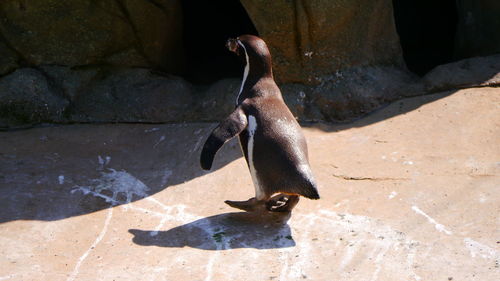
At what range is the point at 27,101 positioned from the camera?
6160 millimetres

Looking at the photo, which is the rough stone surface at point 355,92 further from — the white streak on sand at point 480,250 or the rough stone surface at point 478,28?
the white streak on sand at point 480,250

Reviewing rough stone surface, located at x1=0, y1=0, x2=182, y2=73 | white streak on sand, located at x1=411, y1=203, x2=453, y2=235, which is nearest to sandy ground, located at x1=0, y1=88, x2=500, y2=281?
white streak on sand, located at x1=411, y1=203, x2=453, y2=235

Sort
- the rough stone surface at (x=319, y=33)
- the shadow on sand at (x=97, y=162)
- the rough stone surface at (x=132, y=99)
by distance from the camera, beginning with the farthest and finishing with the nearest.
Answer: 1. the rough stone surface at (x=132, y=99)
2. the rough stone surface at (x=319, y=33)
3. the shadow on sand at (x=97, y=162)

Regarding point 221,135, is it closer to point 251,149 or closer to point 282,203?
point 251,149

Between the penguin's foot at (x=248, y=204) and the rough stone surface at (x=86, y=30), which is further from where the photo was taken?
the rough stone surface at (x=86, y=30)

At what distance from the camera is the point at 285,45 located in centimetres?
606

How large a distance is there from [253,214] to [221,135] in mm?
652

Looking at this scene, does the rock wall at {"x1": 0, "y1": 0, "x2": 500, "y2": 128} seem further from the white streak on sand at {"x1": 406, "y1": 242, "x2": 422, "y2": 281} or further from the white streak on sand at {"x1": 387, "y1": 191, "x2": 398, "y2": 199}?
the white streak on sand at {"x1": 406, "y1": 242, "x2": 422, "y2": 281}

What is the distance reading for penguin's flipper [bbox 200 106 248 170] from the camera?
4.14 m

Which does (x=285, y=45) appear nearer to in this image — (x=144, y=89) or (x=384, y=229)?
(x=144, y=89)

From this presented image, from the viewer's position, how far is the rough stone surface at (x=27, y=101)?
6.14 meters

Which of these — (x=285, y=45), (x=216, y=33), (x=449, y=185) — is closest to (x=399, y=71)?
(x=285, y=45)

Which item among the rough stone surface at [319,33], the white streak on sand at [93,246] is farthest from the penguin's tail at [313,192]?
the rough stone surface at [319,33]

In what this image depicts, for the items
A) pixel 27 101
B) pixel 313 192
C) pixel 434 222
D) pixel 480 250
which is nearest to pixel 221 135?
pixel 313 192
